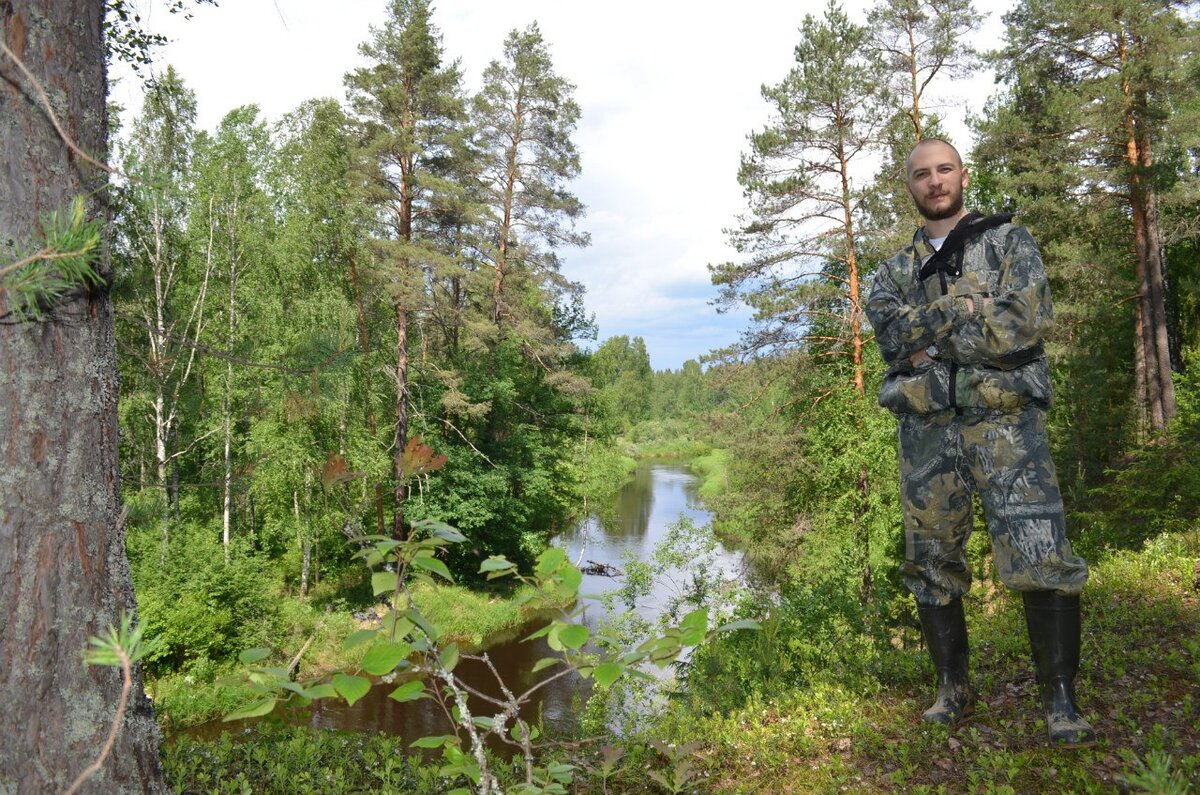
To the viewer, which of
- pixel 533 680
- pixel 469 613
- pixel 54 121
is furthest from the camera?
pixel 469 613

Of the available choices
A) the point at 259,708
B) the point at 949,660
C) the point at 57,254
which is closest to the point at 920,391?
the point at 949,660

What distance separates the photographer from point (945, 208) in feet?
9.50

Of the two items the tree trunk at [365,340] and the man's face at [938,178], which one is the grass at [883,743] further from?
the tree trunk at [365,340]

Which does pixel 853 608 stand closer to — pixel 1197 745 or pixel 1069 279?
pixel 1197 745

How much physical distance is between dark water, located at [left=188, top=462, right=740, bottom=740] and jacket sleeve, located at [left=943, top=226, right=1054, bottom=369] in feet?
5.90

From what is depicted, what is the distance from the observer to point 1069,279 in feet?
45.7

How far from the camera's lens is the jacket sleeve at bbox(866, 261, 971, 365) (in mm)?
2662

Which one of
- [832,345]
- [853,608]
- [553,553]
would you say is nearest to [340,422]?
[832,345]

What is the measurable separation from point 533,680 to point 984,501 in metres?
12.5

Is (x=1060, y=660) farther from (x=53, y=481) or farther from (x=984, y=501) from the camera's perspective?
(x=53, y=481)

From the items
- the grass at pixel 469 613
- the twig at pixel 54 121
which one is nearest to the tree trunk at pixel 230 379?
the grass at pixel 469 613

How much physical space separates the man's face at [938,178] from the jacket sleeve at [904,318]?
0.32 m

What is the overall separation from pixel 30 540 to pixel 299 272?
607 inches

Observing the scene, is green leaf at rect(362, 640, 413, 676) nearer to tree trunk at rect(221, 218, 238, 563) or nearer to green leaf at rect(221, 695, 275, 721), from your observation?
green leaf at rect(221, 695, 275, 721)
